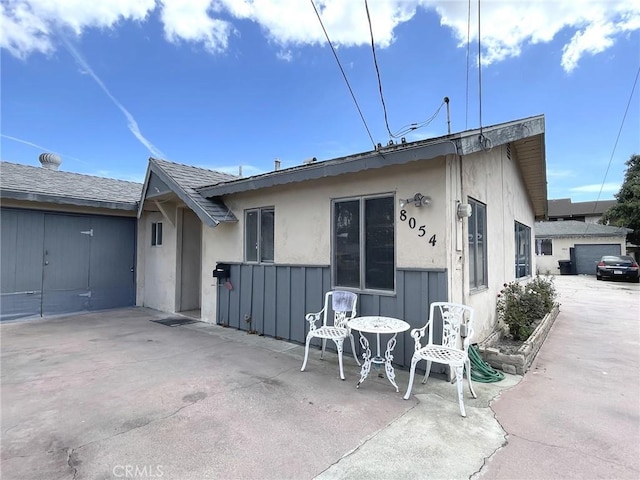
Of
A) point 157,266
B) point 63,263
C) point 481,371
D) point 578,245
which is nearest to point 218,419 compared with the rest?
point 481,371

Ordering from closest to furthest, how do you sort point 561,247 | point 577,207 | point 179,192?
point 179,192, point 561,247, point 577,207

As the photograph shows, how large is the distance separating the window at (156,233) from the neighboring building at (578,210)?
127 ft

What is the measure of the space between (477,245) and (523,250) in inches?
207

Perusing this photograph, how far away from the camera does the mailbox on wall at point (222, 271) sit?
682cm

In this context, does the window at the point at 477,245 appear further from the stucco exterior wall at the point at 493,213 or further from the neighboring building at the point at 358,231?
the stucco exterior wall at the point at 493,213

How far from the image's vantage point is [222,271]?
22.4ft

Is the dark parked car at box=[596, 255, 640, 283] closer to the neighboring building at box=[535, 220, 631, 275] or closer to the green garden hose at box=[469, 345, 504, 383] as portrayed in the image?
the neighboring building at box=[535, 220, 631, 275]

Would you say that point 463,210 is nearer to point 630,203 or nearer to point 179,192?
point 179,192

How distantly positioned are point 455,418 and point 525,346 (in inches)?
98.3

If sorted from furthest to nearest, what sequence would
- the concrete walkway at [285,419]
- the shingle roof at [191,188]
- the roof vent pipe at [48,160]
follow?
the roof vent pipe at [48,160] → the shingle roof at [191,188] → the concrete walkway at [285,419]

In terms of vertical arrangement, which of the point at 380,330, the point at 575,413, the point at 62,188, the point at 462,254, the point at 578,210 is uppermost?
the point at 578,210

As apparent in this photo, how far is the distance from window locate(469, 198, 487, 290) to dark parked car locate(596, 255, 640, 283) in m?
17.2

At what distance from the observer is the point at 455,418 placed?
3.13m

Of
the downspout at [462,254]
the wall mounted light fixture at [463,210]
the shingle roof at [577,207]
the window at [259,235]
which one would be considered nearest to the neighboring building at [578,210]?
the shingle roof at [577,207]
